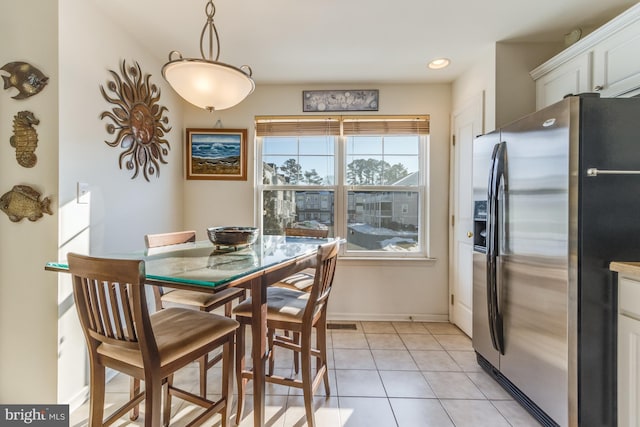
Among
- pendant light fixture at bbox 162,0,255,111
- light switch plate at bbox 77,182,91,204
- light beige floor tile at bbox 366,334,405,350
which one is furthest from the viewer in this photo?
light beige floor tile at bbox 366,334,405,350

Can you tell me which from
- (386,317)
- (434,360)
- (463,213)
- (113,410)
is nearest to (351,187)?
(463,213)

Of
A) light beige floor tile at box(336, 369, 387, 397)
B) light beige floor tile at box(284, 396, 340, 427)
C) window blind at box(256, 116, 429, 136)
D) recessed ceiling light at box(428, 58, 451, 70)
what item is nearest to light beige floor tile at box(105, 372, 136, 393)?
light beige floor tile at box(284, 396, 340, 427)

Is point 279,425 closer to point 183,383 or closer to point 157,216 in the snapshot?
point 183,383

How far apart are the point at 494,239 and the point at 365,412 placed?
50.7 inches

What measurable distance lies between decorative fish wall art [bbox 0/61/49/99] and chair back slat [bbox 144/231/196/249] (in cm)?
97

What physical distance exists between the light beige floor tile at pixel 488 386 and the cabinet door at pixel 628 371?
61cm

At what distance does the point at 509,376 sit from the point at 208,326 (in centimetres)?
179

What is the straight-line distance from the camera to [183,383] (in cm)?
197

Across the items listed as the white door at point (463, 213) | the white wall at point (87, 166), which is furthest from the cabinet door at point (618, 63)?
the white wall at point (87, 166)

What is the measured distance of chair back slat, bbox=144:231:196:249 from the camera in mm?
1768

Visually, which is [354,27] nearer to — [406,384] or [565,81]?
[565,81]

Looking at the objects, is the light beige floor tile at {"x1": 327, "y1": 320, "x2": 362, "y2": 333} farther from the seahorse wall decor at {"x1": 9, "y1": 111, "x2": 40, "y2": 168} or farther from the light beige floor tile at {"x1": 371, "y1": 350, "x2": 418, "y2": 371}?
the seahorse wall decor at {"x1": 9, "y1": 111, "x2": 40, "y2": 168}

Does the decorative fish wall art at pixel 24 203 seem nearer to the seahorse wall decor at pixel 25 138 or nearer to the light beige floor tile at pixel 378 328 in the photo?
the seahorse wall decor at pixel 25 138

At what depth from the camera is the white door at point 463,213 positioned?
2.56 meters
